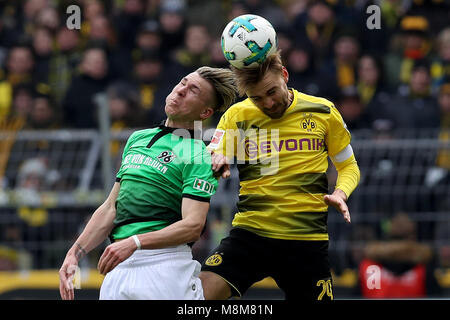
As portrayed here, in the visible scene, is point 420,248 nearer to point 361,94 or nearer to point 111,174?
point 361,94

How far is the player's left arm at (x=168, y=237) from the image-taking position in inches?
192

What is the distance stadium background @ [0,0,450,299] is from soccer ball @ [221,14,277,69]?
8.80 feet

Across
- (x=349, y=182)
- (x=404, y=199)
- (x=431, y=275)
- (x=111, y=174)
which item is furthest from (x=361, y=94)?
(x=349, y=182)

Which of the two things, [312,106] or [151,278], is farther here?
[312,106]

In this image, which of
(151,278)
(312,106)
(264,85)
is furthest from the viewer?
(312,106)

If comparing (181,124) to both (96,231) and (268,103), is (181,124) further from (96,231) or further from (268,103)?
(96,231)

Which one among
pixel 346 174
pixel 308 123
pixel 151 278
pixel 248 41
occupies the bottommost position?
pixel 151 278

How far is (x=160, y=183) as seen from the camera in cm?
527

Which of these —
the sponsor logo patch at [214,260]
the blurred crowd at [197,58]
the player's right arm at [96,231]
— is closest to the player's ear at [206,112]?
the player's right arm at [96,231]

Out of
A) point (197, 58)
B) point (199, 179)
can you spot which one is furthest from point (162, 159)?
point (197, 58)

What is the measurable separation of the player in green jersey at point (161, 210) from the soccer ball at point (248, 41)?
0.17 meters

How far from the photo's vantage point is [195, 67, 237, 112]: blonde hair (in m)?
5.65

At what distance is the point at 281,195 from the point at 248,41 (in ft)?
3.73

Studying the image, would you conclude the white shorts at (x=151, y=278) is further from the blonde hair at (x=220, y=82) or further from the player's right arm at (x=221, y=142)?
the blonde hair at (x=220, y=82)
